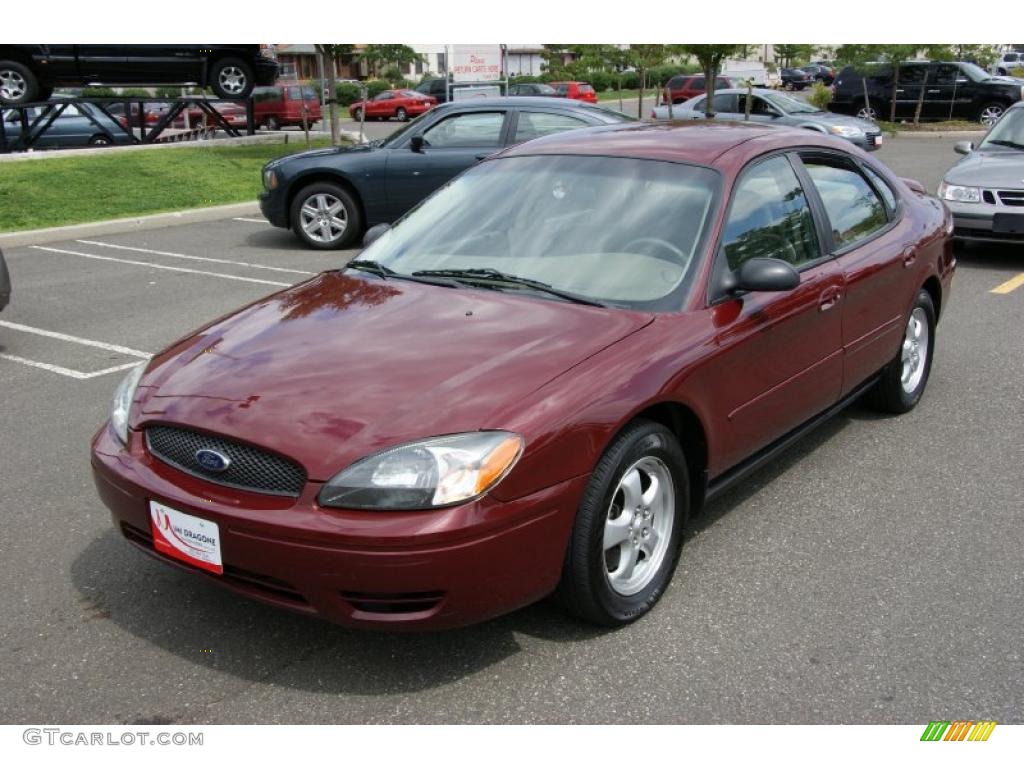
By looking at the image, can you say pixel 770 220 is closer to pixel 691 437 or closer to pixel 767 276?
pixel 767 276

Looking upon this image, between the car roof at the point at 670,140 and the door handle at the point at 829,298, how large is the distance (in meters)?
0.66

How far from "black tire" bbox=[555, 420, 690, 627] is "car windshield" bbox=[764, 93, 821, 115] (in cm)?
1880

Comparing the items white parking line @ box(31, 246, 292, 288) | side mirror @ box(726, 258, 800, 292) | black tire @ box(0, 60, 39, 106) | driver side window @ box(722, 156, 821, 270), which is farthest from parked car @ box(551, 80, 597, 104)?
side mirror @ box(726, 258, 800, 292)

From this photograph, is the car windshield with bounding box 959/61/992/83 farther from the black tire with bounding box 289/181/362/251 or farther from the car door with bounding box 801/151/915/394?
the car door with bounding box 801/151/915/394

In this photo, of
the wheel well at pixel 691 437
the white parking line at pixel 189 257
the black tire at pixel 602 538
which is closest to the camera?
the black tire at pixel 602 538

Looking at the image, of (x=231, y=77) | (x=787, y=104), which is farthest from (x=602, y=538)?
(x=787, y=104)

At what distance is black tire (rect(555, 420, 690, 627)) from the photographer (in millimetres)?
3072

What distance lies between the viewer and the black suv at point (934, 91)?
27922 millimetres

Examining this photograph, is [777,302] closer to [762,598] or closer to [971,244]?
[762,598]

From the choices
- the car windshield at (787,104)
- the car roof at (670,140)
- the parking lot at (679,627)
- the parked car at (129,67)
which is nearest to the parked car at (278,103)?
the parked car at (129,67)

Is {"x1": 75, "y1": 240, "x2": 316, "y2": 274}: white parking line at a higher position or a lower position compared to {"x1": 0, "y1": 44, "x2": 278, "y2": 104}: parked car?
lower

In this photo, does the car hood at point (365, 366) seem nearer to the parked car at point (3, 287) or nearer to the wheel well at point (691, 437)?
the wheel well at point (691, 437)

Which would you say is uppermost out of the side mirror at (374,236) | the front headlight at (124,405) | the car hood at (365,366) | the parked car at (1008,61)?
the side mirror at (374,236)
